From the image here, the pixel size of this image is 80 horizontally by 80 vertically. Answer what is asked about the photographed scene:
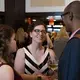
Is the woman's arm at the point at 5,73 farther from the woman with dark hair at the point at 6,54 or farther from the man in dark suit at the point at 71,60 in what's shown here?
the man in dark suit at the point at 71,60

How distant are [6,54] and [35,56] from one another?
0.79 metres

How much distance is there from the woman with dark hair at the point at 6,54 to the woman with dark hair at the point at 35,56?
618 mm

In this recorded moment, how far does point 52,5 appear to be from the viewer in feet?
16.8

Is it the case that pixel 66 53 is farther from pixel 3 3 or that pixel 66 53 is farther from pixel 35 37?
pixel 3 3

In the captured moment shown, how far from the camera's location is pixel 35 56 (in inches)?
97.7

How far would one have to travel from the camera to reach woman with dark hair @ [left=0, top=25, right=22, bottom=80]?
→ 61.6 inches

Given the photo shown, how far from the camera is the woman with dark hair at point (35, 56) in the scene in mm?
2381

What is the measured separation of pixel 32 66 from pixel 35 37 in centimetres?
26

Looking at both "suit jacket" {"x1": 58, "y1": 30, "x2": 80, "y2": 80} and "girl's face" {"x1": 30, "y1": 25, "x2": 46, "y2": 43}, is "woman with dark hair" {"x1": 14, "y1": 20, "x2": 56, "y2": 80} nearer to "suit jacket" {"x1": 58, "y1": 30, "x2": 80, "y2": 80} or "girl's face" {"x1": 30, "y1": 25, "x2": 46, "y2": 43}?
"girl's face" {"x1": 30, "y1": 25, "x2": 46, "y2": 43}

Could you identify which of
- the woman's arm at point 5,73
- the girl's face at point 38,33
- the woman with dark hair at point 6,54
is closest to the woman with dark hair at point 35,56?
the girl's face at point 38,33

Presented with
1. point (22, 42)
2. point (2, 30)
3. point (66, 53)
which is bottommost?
point (22, 42)

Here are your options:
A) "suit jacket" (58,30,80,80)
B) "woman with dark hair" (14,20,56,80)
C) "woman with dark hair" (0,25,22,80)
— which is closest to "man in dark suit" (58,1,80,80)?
"suit jacket" (58,30,80,80)

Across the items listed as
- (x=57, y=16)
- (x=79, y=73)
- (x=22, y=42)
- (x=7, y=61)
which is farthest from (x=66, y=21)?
(x=57, y=16)

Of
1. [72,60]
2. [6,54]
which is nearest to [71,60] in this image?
[72,60]
